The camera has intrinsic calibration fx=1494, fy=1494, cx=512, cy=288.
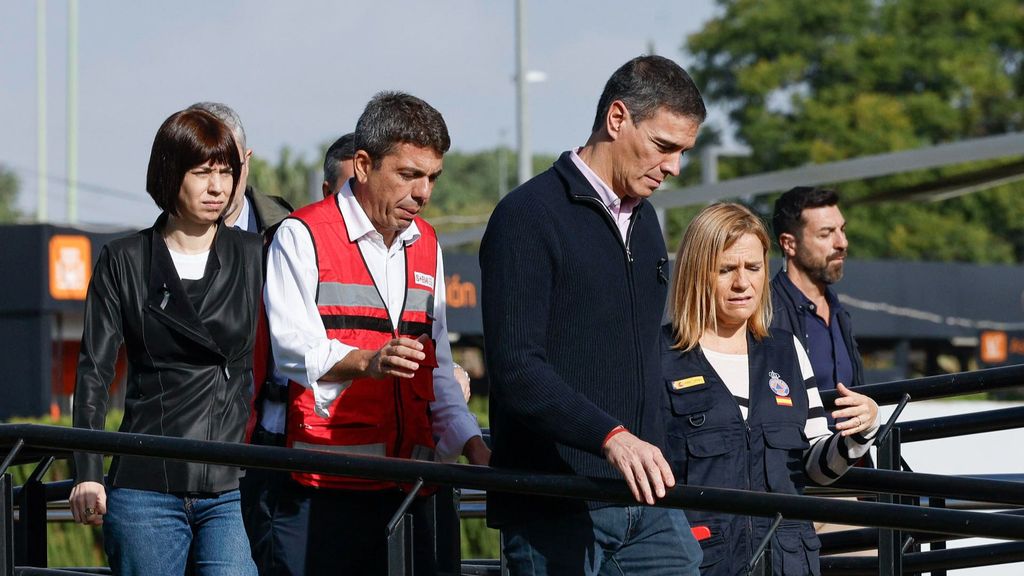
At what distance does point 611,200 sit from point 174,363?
122cm

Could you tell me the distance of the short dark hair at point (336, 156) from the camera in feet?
16.7

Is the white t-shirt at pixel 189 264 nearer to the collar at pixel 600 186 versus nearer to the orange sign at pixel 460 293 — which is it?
the collar at pixel 600 186

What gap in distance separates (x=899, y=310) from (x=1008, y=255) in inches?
696

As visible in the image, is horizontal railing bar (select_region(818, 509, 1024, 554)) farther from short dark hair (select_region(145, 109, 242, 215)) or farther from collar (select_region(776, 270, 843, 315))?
short dark hair (select_region(145, 109, 242, 215))

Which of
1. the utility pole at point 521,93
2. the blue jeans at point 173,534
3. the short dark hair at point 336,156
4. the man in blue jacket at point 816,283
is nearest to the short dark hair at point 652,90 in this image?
the blue jeans at point 173,534

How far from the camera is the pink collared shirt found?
317cm

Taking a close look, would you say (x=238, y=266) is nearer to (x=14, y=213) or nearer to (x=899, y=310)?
(x=899, y=310)

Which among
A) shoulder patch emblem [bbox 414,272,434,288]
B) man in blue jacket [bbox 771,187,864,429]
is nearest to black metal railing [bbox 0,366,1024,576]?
shoulder patch emblem [bbox 414,272,434,288]

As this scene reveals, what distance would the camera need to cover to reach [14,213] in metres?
84.4

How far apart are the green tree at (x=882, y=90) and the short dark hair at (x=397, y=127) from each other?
34.7 m

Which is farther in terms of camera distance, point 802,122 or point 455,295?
point 802,122

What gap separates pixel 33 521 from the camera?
3646mm

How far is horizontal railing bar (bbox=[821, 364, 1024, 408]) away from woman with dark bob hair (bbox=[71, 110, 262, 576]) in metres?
1.79

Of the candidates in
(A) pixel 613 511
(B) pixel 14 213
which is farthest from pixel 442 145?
(B) pixel 14 213
